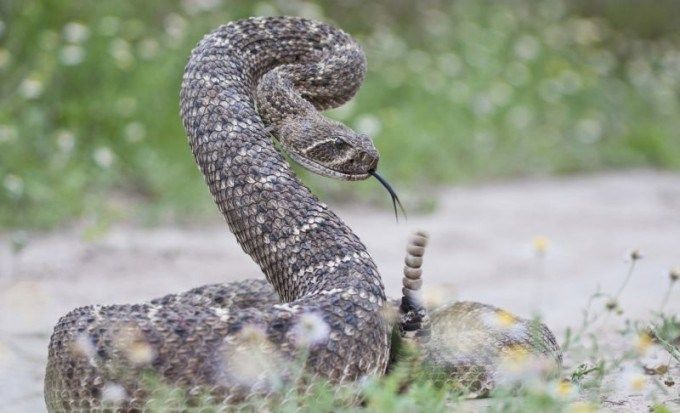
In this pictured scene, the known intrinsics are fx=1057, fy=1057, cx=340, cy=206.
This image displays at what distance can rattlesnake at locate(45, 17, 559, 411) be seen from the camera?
388 centimetres

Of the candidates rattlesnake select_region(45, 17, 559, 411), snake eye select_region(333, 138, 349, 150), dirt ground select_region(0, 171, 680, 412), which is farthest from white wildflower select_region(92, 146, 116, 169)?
snake eye select_region(333, 138, 349, 150)

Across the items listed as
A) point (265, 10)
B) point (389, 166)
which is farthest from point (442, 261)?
point (265, 10)

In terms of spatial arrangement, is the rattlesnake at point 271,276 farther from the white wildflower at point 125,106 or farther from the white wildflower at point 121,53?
the white wildflower at point 121,53

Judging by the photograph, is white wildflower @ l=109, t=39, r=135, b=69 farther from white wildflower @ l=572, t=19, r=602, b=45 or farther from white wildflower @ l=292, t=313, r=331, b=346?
white wildflower @ l=572, t=19, r=602, b=45

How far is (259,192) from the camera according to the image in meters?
4.59

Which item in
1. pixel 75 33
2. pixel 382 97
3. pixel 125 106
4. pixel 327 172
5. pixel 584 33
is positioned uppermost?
pixel 327 172

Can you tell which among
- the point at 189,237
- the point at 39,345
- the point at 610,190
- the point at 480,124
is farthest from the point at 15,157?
the point at 610,190

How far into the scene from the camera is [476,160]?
1212 centimetres

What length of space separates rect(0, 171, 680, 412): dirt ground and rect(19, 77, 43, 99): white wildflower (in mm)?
1325

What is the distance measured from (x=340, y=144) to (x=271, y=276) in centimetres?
66

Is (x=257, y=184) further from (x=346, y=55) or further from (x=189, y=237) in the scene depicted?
(x=189, y=237)

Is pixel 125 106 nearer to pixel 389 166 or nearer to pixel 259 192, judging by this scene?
pixel 389 166

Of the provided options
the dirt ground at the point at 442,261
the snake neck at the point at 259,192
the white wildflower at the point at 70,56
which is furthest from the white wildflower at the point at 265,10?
the snake neck at the point at 259,192

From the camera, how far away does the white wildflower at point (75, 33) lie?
10117 millimetres
